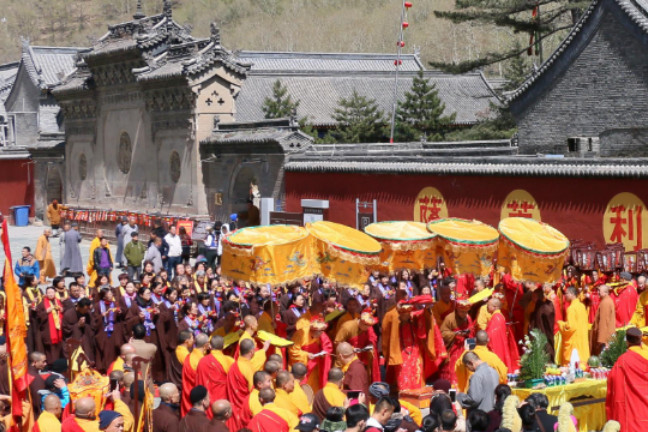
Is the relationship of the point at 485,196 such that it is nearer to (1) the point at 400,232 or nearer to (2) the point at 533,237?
(2) the point at 533,237

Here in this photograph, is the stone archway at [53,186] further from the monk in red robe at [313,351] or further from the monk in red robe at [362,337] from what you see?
the monk in red robe at [362,337]

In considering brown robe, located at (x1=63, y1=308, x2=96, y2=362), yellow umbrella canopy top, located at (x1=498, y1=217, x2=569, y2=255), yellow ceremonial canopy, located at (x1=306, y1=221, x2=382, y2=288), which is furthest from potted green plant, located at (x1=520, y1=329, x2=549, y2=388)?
brown robe, located at (x1=63, y1=308, x2=96, y2=362)

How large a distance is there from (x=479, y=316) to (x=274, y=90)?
25.0 m

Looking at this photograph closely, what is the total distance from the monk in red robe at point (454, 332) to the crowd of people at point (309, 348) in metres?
0.02

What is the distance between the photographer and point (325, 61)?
51438 mm

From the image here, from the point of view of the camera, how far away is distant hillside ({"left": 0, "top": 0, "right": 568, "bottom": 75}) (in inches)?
3270

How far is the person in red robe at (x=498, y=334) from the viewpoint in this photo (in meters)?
14.5

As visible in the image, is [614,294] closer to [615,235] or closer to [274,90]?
[615,235]

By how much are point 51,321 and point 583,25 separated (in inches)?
682

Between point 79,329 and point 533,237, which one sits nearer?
point 533,237

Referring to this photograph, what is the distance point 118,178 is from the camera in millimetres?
36656

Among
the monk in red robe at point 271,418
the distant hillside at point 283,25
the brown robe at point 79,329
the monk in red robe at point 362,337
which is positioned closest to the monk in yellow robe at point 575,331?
the monk in red robe at point 362,337

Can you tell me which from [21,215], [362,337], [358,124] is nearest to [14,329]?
[362,337]

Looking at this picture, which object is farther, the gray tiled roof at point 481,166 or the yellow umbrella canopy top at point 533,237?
the gray tiled roof at point 481,166
